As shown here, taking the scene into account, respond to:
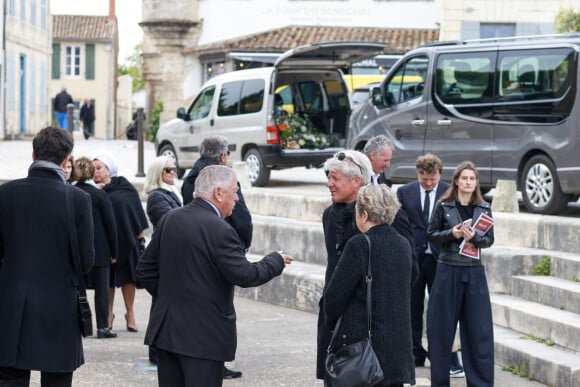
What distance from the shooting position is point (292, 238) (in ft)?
45.3

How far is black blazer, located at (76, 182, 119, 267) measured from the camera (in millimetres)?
10258

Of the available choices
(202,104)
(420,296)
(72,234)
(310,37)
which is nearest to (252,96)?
(202,104)

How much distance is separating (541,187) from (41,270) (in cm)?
776

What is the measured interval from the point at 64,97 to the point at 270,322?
26882 mm

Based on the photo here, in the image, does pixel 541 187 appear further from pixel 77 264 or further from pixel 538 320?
pixel 77 264

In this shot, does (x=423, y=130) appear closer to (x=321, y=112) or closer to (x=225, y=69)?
(x=321, y=112)

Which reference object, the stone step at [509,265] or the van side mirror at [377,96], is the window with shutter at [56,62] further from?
the stone step at [509,265]

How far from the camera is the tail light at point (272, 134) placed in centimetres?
1772

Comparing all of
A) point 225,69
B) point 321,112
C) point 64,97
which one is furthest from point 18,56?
point 321,112

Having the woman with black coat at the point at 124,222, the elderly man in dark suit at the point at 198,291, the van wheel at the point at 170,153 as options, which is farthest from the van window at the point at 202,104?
the elderly man in dark suit at the point at 198,291

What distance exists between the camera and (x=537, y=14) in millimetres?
34750

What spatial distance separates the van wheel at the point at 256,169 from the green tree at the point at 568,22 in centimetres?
1116

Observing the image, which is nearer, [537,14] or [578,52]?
[578,52]

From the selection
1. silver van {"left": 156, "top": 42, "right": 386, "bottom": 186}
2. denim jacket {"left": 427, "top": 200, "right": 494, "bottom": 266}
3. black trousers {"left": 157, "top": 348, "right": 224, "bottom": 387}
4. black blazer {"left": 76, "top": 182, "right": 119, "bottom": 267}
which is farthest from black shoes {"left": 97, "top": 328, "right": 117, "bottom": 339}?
silver van {"left": 156, "top": 42, "right": 386, "bottom": 186}
